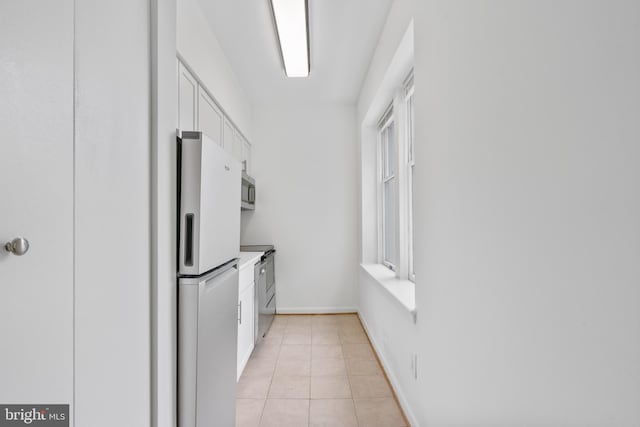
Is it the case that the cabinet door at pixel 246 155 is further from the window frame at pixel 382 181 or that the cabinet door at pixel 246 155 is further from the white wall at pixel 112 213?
the white wall at pixel 112 213

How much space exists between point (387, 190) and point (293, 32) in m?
1.83

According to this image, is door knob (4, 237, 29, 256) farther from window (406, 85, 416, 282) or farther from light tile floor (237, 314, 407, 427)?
Result: window (406, 85, 416, 282)

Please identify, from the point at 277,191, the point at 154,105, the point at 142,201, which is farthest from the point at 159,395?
the point at 277,191

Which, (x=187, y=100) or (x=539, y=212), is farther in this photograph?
(x=187, y=100)

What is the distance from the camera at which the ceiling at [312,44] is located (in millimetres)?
2332

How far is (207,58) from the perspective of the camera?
2.43 meters

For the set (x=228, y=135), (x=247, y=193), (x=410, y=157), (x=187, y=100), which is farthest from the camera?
(x=247, y=193)

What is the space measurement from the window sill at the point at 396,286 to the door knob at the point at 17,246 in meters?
1.69

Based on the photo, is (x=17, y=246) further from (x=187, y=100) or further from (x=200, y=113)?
(x=200, y=113)

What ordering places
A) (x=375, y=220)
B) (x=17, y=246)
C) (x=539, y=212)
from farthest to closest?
(x=375, y=220), (x=539, y=212), (x=17, y=246)

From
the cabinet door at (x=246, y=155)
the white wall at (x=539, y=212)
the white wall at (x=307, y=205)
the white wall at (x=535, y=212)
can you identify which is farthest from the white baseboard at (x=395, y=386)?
the cabinet door at (x=246, y=155)

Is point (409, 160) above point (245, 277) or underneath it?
above

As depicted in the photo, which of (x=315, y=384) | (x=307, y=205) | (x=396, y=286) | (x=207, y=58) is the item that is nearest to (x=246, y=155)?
(x=307, y=205)

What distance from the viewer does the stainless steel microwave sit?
3.44 m
